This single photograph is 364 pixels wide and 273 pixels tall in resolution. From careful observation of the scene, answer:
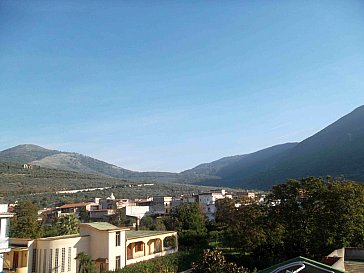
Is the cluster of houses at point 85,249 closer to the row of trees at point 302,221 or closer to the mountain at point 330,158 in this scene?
the row of trees at point 302,221

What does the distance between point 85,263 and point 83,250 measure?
2032 millimetres

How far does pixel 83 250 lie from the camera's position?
3203cm

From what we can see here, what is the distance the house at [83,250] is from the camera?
95.2 ft

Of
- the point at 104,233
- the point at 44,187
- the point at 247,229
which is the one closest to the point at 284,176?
the point at 44,187

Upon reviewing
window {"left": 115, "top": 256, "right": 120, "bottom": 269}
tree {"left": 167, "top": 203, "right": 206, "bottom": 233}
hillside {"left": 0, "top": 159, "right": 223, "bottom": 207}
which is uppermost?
hillside {"left": 0, "top": 159, "right": 223, "bottom": 207}

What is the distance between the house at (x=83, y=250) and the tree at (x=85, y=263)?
1.67ft

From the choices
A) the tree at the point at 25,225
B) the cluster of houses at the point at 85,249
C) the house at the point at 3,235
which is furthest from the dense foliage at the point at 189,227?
the house at the point at 3,235

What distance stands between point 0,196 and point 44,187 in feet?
79.0

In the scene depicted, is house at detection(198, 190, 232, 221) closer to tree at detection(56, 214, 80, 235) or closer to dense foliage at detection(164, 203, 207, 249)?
dense foliage at detection(164, 203, 207, 249)

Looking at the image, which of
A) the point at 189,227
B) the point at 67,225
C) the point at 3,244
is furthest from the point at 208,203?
the point at 3,244

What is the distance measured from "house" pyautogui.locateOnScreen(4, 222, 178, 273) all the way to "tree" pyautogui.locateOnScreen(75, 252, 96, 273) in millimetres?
509

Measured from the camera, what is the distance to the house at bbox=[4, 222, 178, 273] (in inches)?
1143

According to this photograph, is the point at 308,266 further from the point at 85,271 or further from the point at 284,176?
the point at 284,176

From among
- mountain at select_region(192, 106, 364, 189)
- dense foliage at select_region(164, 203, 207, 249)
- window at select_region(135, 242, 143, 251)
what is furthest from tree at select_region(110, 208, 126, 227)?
mountain at select_region(192, 106, 364, 189)
